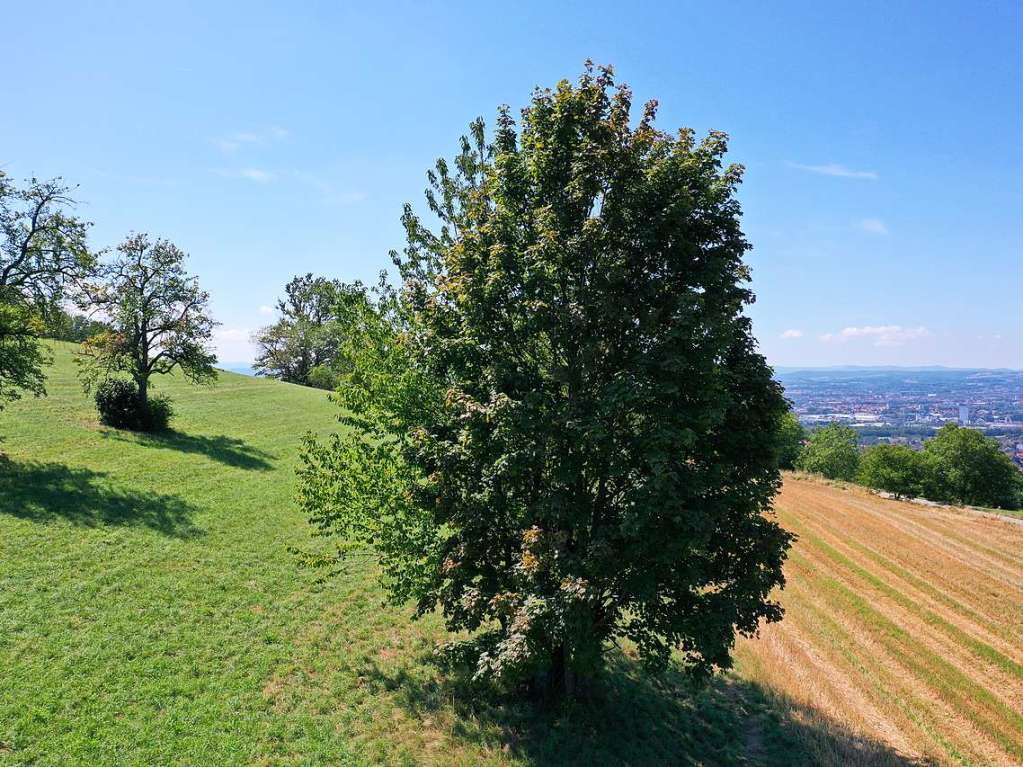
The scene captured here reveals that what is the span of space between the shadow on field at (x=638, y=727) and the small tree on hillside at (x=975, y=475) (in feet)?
279

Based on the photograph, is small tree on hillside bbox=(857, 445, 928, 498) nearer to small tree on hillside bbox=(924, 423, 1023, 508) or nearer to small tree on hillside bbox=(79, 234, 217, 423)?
small tree on hillside bbox=(924, 423, 1023, 508)

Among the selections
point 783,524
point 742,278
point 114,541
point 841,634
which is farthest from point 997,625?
point 114,541

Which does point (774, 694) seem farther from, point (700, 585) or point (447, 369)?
point (447, 369)

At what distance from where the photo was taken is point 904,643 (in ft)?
70.1

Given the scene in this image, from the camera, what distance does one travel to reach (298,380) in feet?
281

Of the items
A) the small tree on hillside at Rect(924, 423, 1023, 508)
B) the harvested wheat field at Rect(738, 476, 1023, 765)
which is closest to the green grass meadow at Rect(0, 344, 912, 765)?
the harvested wheat field at Rect(738, 476, 1023, 765)

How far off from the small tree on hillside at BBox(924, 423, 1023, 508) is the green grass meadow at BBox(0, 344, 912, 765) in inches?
3425

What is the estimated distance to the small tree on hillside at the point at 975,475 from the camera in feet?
264

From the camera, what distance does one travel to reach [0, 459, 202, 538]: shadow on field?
20469 mm

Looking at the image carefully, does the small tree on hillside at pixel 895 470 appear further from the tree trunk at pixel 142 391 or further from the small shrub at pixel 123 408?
the tree trunk at pixel 142 391

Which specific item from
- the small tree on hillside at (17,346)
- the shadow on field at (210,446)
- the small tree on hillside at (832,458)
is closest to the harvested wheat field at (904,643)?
the shadow on field at (210,446)

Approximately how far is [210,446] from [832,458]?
329ft

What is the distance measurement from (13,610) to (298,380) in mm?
74176

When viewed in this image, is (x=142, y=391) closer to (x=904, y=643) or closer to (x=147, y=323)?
(x=147, y=323)
